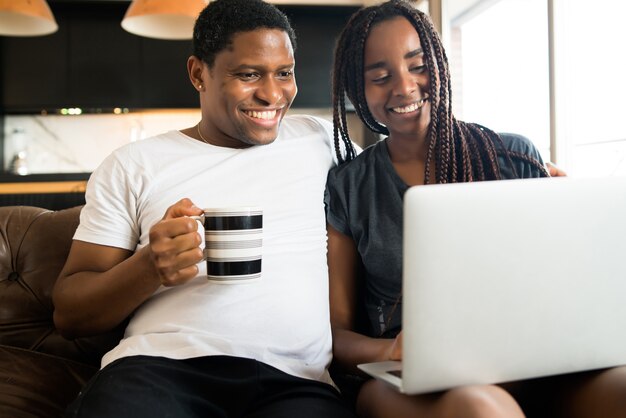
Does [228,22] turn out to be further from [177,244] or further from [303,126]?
[177,244]

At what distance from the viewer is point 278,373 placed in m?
1.11

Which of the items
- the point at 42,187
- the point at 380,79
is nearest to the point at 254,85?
the point at 380,79

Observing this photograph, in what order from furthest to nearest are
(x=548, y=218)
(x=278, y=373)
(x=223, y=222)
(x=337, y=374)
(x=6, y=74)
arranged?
(x=6, y=74)
(x=337, y=374)
(x=278, y=373)
(x=223, y=222)
(x=548, y=218)

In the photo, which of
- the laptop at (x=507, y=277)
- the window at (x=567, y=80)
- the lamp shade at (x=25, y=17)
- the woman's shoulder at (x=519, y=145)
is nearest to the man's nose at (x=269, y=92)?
the woman's shoulder at (x=519, y=145)

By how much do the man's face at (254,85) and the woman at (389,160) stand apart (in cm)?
18

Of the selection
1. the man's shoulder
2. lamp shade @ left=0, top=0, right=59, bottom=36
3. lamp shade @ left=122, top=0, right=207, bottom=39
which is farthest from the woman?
lamp shade @ left=0, top=0, right=59, bottom=36

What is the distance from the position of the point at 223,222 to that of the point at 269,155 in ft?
1.18

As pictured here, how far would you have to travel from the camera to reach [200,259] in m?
1.01

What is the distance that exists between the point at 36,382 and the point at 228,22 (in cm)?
87

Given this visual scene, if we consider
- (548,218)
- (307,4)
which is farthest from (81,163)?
(548,218)

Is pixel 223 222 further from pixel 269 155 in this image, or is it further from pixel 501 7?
pixel 501 7

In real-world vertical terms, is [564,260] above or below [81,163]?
below

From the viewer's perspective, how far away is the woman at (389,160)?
1.29 m

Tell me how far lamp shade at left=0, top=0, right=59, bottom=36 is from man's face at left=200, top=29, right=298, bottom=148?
5.57 ft
